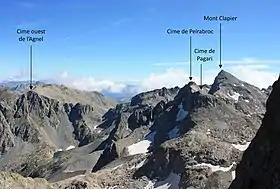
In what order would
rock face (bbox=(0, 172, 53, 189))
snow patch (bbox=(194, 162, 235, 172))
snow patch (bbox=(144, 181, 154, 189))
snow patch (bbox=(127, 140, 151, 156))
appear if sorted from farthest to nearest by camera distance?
1. snow patch (bbox=(127, 140, 151, 156))
2. snow patch (bbox=(144, 181, 154, 189))
3. snow patch (bbox=(194, 162, 235, 172))
4. rock face (bbox=(0, 172, 53, 189))

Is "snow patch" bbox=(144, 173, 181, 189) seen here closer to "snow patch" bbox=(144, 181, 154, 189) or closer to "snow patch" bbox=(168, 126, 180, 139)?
"snow patch" bbox=(144, 181, 154, 189)

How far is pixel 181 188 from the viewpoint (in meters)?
102

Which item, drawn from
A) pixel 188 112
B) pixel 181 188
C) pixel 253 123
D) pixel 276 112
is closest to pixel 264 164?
pixel 276 112

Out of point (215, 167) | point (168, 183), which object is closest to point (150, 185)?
point (168, 183)

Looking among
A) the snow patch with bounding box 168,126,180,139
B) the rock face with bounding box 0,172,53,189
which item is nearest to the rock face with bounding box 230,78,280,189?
the rock face with bounding box 0,172,53,189

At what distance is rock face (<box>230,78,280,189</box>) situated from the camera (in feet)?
100

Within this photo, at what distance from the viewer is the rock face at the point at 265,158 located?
3055 cm

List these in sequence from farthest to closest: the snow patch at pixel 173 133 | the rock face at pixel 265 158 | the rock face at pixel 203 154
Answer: the snow patch at pixel 173 133
the rock face at pixel 203 154
the rock face at pixel 265 158

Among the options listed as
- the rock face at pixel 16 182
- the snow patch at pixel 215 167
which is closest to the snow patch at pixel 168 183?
the snow patch at pixel 215 167

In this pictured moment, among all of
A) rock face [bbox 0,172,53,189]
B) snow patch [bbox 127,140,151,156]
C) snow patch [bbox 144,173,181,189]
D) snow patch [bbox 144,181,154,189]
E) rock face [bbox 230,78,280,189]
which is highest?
rock face [bbox 230,78,280,189]

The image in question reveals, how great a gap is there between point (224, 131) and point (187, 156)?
40.9 meters

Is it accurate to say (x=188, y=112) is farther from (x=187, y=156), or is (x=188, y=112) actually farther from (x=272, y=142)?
(x=272, y=142)

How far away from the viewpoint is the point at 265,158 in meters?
31.9

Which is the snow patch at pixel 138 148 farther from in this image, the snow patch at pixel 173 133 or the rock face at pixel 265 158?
the rock face at pixel 265 158
